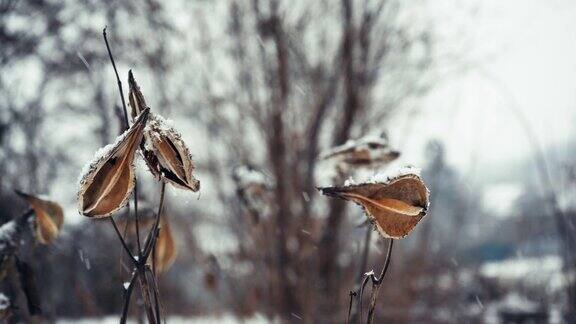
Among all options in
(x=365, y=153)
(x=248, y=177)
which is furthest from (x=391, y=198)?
(x=248, y=177)

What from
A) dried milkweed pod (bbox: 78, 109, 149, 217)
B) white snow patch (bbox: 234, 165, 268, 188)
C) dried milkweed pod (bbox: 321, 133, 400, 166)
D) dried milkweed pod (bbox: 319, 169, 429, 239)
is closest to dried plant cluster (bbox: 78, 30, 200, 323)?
dried milkweed pod (bbox: 78, 109, 149, 217)

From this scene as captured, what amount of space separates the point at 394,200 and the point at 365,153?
58 centimetres

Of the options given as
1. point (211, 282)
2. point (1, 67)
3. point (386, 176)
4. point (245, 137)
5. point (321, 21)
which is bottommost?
point (386, 176)

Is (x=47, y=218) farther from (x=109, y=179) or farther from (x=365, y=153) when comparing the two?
(x=365, y=153)

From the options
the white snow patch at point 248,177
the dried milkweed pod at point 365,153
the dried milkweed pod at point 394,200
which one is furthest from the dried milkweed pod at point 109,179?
the white snow patch at point 248,177

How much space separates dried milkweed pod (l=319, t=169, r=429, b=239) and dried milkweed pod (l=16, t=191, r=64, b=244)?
0.68 meters

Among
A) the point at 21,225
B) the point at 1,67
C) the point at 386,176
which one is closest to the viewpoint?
the point at 386,176

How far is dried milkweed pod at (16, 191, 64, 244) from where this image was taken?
122 centimetres

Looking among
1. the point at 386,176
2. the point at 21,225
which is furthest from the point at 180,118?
the point at 386,176

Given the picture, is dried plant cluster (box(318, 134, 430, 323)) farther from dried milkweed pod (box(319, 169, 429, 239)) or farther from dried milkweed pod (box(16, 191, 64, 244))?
dried milkweed pod (box(16, 191, 64, 244))

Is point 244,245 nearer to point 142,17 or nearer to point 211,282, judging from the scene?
point 211,282

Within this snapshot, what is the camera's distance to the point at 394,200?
875 mm

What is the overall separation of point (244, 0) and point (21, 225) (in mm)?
2855

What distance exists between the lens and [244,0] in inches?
150
